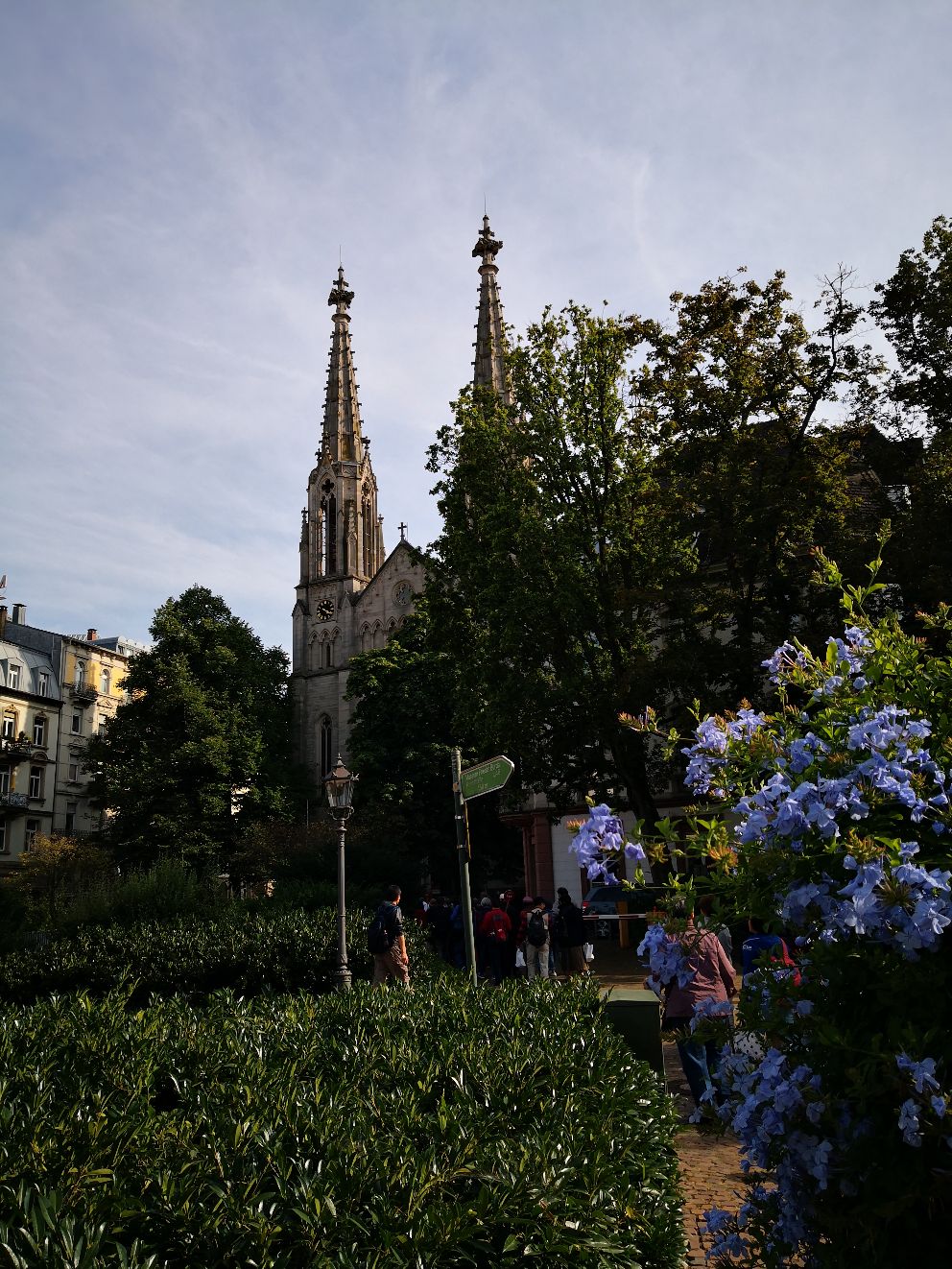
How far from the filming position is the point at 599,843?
3.69 metres

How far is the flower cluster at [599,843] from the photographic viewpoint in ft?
12.0

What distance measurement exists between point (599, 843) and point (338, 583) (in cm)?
6399

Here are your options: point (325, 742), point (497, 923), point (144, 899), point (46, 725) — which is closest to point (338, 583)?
point (325, 742)

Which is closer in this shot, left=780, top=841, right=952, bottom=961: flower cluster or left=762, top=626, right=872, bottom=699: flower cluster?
left=780, top=841, right=952, bottom=961: flower cluster

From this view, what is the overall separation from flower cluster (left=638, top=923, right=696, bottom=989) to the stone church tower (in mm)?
59285

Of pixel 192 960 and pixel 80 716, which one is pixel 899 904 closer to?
pixel 192 960

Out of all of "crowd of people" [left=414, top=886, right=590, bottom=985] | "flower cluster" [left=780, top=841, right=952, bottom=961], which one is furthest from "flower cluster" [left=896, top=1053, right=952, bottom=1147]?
"crowd of people" [left=414, top=886, right=590, bottom=985]

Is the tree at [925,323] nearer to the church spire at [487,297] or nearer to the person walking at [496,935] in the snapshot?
the person walking at [496,935]

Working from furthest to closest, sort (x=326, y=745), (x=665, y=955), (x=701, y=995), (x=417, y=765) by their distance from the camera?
1. (x=326, y=745)
2. (x=417, y=765)
3. (x=701, y=995)
4. (x=665, y=955)

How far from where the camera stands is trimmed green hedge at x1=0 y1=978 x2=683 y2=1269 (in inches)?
97.9

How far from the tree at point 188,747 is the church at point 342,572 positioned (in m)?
14.6

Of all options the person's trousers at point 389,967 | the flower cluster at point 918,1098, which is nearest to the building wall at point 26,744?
the person's trousers at point 389,967

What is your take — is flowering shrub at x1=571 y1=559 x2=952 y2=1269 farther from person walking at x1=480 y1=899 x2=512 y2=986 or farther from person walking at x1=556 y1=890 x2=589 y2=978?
person walking at x1=480 y1=899 x2=512 y2=986

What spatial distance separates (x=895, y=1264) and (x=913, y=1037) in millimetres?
653
